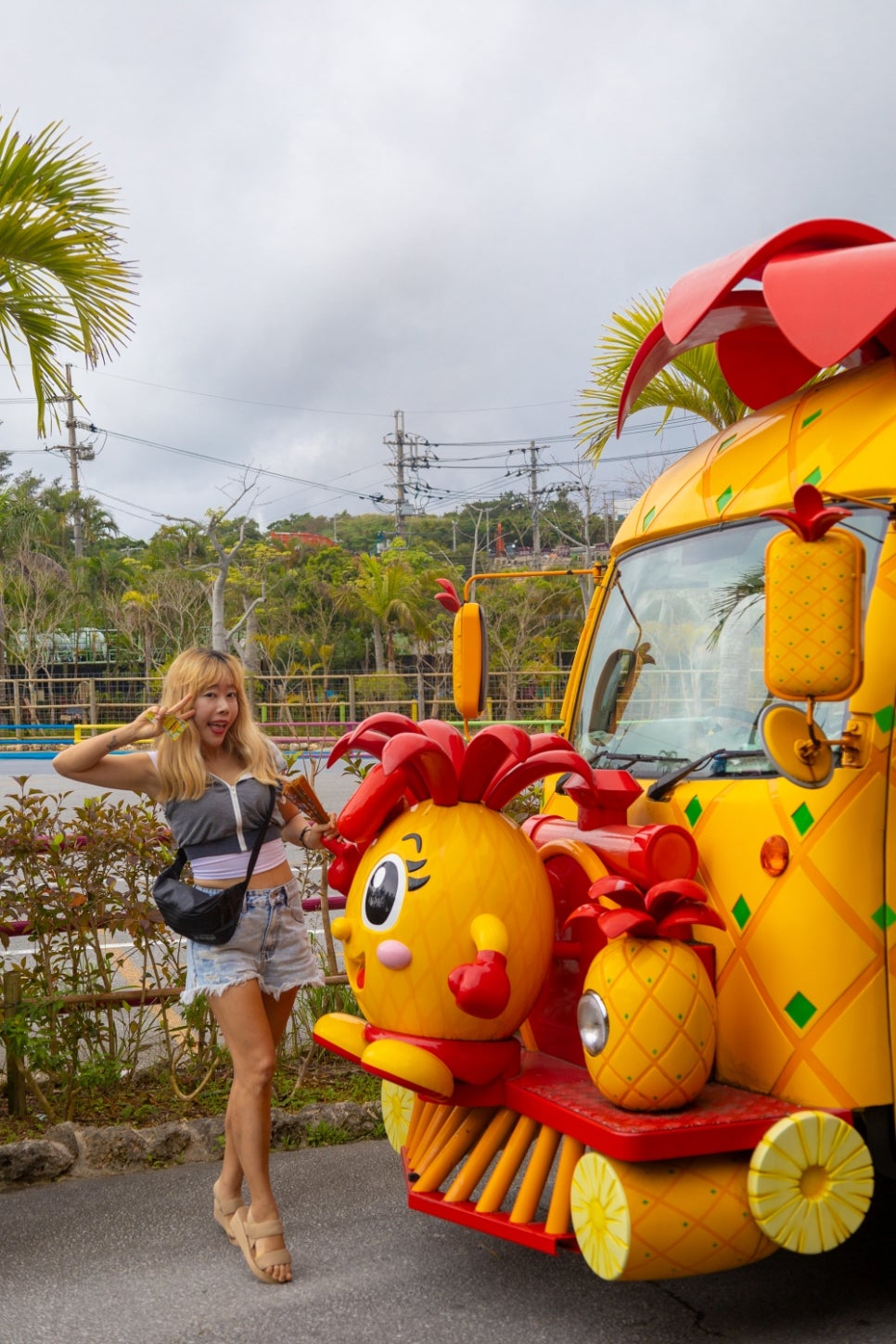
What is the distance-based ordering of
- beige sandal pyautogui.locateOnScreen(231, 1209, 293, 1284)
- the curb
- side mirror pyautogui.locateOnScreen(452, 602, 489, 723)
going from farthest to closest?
side mirror pyautogui.locateOnScreen(452, 602, 489, 723)
the curb
beige sandal pyautogui.locateOnScreen(231, 1209, 293, 1284)

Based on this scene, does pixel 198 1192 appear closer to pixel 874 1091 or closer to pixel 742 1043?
pixel 742 1043

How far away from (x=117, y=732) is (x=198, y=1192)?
1.85 metres

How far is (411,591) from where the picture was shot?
37781 millimetres

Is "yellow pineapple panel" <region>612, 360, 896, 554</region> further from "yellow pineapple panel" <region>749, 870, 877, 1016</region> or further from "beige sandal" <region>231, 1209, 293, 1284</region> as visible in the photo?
"beige sandal" <region>231, 1209, 293, 1284</region>

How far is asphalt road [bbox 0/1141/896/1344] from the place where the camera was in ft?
11.2

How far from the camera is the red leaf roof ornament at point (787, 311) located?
344cm

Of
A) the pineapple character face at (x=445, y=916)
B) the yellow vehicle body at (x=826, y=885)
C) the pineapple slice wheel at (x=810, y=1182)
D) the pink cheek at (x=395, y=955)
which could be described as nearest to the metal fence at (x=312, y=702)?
the pineapple character face at (x=445, y=916)

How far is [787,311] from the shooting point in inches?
141

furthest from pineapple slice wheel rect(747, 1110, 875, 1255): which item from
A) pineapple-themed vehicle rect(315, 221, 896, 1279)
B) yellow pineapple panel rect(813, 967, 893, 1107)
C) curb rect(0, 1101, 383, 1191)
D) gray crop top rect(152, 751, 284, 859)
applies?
curb rect(0, 1101, 383, 1191)

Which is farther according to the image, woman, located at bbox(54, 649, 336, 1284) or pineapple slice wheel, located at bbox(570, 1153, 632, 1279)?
woman, located at bbox(54, 649, 336, 1284)

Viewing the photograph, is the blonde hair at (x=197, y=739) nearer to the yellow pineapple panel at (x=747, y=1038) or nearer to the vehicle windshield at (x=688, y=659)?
the vehicle windshield at (x=688, y=659)

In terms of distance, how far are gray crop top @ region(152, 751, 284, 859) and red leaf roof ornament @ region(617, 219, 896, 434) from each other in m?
2.03

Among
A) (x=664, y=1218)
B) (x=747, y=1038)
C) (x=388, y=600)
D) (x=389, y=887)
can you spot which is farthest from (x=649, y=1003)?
(x=388, y=600)

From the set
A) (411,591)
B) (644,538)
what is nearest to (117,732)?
(644,538)
